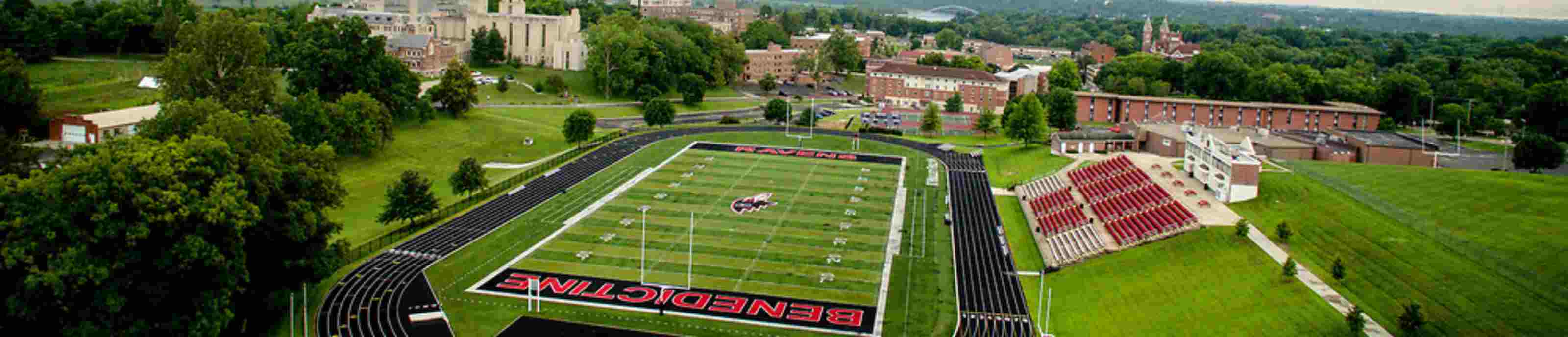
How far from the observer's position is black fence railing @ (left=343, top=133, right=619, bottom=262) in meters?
52.2

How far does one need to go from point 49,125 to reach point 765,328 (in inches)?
2179

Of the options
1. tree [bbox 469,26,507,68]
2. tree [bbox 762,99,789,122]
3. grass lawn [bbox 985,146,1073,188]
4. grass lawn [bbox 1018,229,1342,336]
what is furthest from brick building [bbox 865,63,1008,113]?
grass lawn [bbox 1018,229,1342,336]

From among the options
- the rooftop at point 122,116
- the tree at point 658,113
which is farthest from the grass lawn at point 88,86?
the tree at point 658,113

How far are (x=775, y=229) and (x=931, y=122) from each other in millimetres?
41202

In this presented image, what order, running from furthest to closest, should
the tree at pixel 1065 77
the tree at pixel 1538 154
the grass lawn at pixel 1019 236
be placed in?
the tree at pixel 1065 77, the tree at pixel 1538 154, the grass lawn at pixel 1019 236

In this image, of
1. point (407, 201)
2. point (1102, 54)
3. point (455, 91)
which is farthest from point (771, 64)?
point (407, 201)

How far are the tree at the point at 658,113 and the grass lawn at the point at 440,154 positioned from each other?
25.0 ft

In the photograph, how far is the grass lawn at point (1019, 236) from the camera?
176ft

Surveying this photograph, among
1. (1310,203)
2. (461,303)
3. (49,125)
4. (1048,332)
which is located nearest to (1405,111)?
(1310,203)

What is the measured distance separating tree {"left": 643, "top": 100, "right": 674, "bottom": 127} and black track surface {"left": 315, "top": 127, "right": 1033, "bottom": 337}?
751 inches

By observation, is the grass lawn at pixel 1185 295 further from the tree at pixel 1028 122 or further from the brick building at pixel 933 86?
the brick building at pixel 933 86

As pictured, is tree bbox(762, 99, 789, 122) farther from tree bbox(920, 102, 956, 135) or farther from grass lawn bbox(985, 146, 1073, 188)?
grass lawn bbox(985, 146, 1073, 188)

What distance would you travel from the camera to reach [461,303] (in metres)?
44.5

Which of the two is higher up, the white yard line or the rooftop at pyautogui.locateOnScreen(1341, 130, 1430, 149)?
the rooftop at pyautogui.locateOnScreen(1341, 130, 1430, 149)
